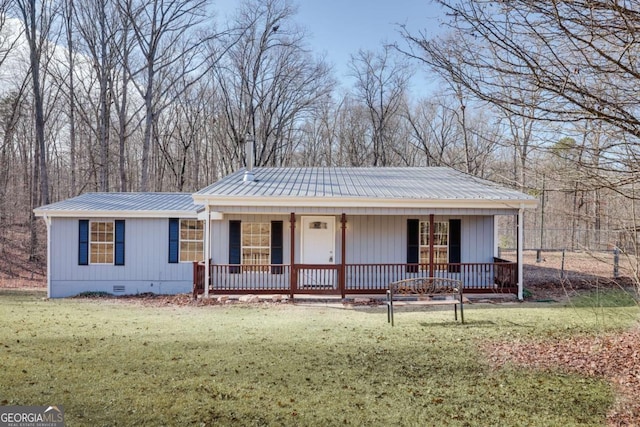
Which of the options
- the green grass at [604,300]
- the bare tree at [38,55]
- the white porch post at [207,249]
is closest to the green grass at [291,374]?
the green grass at [604,300]

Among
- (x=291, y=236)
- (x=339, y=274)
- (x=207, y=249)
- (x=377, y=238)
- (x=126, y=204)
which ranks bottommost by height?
(x=339, y=274)

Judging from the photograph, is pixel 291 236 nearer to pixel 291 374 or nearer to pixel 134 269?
pixel 134 269

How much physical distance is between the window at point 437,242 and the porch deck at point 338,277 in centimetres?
45

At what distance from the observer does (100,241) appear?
1402 cm

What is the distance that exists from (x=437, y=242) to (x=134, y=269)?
9.94 m

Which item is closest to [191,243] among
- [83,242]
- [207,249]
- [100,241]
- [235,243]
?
[235,243]

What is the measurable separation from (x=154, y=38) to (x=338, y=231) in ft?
59.9

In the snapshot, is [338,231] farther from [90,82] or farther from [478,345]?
[90,82]

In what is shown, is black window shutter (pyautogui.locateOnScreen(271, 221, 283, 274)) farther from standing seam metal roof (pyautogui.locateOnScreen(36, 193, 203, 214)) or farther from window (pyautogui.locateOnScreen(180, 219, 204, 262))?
window (pyautogui.locateOnScreen(180, 219, 204, 262))

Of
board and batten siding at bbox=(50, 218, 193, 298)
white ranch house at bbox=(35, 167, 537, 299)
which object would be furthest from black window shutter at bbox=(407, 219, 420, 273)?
board and batten siding at bbox=(50, 218, 193, 298)

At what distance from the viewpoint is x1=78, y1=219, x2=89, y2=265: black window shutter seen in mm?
13984

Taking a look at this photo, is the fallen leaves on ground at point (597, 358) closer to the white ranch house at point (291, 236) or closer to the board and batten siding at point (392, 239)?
the white ranch house at point (291, 236)
